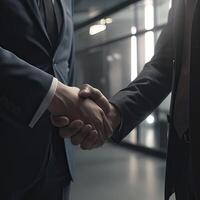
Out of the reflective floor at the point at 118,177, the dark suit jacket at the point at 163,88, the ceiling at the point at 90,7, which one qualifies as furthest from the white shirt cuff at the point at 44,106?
the ceiling at the point at 90,7

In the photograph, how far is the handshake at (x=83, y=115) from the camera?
128 cm

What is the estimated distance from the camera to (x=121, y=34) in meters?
9.95

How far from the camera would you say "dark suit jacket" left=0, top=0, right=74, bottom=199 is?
1.18 meters

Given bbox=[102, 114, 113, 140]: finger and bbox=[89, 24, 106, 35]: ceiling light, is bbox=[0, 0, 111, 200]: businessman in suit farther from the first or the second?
bbox=[89, 24, 106, 35]: ceiling light

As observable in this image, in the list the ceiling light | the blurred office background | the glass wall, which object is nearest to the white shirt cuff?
the blurred office background

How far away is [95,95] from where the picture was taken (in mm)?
1458

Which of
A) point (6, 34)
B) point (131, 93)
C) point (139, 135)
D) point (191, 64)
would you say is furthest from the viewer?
point (139, 135)

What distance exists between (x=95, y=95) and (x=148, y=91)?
0.24 meters

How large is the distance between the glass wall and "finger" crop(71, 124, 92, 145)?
5221 mm

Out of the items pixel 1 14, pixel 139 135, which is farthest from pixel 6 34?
pixel 139 135

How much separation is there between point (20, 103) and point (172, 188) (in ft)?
1.80

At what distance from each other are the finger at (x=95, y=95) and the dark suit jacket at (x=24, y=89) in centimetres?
9

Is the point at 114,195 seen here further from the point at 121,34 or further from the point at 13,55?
the point at 121,34

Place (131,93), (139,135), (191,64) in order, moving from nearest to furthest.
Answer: (191,64)
(131,93)
(139,135)
